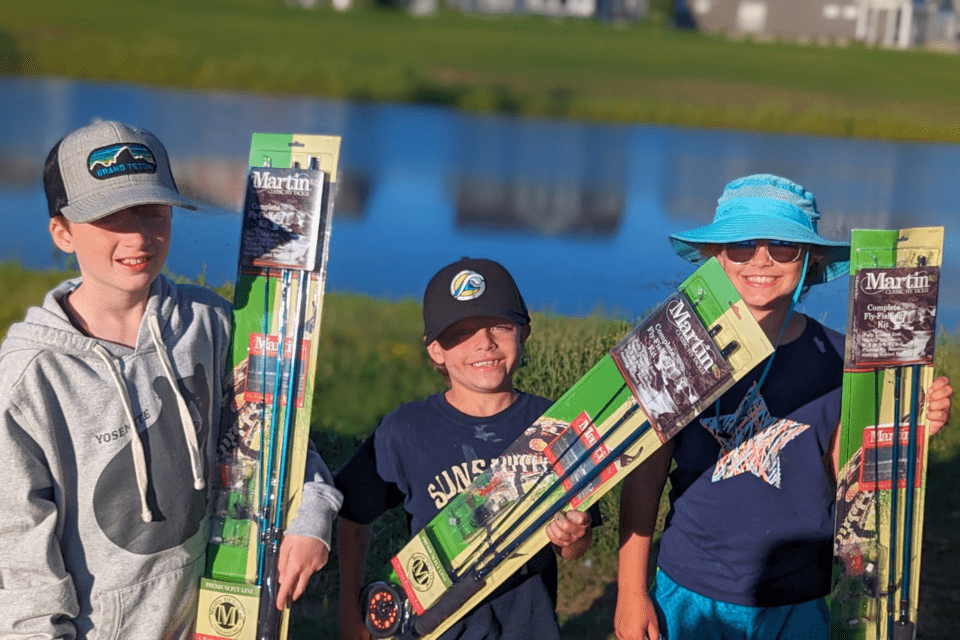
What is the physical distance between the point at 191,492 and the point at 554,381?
5.80 ft

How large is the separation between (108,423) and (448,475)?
68 centimetres

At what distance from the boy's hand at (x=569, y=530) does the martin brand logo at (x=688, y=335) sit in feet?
1.21

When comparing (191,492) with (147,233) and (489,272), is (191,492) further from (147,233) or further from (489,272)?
(489,272)

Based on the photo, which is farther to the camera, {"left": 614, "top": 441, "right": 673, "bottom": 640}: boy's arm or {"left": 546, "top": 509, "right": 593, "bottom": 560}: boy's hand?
{"left": 614, "top": 441, "right": 673, "bottom": 640}: boy's arm

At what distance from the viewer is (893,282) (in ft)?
6.32

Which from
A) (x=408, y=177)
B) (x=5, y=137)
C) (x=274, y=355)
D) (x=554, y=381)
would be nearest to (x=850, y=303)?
(x=274, y=355)

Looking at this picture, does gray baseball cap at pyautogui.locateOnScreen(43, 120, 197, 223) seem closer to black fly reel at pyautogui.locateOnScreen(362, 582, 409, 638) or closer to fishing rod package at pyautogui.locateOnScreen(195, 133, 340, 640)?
fishing rod package at pyautogui.locateOnScreen(195, 133, 340, 640)

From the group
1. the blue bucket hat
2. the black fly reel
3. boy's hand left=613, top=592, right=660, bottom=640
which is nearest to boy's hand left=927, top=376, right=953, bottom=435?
the blue bucket hat

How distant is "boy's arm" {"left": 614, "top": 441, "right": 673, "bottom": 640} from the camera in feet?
7.00

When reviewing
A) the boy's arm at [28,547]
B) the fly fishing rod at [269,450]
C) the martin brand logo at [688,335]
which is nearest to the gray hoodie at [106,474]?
the boy's arm at [28,547]

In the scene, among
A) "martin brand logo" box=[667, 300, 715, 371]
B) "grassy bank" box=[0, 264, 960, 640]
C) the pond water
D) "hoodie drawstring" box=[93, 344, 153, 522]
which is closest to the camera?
"hoodie drawstring" box=[93, 344, 153, 522]

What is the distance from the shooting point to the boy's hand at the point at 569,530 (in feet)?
6.13

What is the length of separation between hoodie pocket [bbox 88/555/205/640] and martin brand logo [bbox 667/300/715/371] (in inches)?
41.4

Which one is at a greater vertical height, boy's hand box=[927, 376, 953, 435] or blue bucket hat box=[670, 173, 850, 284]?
blue bucket hat box=[670, 173, 850, 284]
